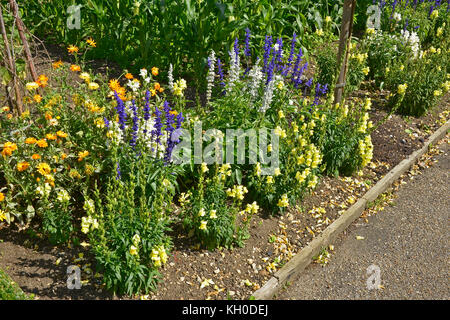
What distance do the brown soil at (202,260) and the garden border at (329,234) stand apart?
69 millimetres

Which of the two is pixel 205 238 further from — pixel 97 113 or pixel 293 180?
pixel 97 113

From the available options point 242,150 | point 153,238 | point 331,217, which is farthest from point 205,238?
point 331,217

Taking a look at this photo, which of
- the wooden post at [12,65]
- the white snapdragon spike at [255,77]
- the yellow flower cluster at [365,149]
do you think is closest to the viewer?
→ the wooden post at [12,65]

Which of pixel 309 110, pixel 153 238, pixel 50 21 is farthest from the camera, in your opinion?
Answer: pixel 50 21

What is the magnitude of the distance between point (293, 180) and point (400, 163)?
1724 millimetres

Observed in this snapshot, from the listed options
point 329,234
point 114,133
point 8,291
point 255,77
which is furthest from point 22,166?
point 329,234

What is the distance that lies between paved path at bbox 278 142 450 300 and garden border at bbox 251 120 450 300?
0.09 metres

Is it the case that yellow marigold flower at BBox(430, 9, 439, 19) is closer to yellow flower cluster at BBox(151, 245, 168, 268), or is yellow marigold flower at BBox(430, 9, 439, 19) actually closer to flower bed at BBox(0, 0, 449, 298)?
flower bed at BBox(0, 0, 449, 298)

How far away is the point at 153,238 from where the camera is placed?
11.1 ft

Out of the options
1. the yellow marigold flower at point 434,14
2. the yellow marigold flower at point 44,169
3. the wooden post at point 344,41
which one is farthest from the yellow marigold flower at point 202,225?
the yellow marigold flower at point 434,14

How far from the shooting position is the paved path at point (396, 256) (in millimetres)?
3793

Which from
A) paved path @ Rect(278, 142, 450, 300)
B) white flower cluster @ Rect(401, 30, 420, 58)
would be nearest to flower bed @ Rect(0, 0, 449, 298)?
paved path @ Rect(278, 142, 450, 300)

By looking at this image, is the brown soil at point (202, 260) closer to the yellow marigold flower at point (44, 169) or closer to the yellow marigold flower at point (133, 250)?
the yellow marigold flower at point (133, 250)

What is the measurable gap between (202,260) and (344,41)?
117 inches
